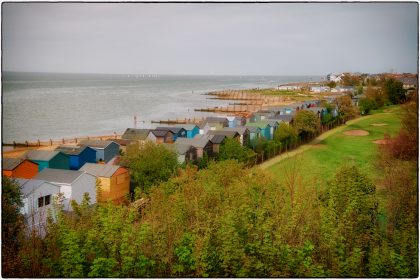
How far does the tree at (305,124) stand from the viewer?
2467 cm

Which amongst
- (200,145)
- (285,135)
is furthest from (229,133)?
(285,135)

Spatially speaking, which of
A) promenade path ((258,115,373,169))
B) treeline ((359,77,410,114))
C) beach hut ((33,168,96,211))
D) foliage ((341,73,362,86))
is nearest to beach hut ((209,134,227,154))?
promenade path ((258,115,373,169))

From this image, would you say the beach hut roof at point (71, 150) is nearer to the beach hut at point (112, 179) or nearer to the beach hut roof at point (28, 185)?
the beach hut at point (112, 179)

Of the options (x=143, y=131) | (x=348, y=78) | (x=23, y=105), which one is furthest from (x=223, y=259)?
(x=348, y=78)

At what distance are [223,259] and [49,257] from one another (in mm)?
2341

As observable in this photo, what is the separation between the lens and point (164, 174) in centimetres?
1377

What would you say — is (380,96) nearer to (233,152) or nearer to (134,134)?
(233,152)

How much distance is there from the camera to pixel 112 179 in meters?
13.1

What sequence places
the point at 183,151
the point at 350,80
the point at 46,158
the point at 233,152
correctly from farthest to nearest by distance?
the point at 350,80
the point at 233,152
the point at 183,151
the point at 46,158

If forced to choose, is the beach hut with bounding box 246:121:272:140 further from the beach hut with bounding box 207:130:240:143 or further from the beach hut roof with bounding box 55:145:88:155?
the beach hut roof with bounding box 55:145:88:155

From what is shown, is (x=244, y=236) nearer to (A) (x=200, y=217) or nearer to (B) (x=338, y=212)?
→ (A) (x=200, y=217)

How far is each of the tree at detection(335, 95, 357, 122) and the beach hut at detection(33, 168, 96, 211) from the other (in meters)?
22.0

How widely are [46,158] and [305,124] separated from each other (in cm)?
1557

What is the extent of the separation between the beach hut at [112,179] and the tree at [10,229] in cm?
→ 366
